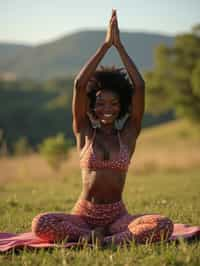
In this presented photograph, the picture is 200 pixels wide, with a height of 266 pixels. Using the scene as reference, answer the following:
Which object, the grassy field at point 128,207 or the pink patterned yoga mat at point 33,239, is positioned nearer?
the grassy field at point 128,207

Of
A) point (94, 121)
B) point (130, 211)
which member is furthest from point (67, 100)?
point (94, 121)

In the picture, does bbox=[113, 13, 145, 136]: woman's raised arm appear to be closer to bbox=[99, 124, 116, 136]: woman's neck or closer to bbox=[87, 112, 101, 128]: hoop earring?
bbox=[99, 124, 116, 136]: woman's neck

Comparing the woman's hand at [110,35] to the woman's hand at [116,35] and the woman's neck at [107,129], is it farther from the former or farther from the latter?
the woman's neck at [107,129]

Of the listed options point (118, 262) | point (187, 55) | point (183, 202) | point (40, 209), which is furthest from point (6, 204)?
point (187, 55)

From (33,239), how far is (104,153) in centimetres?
118

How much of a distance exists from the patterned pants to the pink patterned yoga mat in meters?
0.10

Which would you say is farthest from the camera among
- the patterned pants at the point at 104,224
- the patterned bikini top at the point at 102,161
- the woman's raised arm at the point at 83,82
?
the woman's raised arm at the point at 83,82

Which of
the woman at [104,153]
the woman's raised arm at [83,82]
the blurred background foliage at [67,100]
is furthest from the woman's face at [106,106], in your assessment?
the blurred background foliage at [67,100]

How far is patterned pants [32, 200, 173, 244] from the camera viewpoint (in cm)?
608

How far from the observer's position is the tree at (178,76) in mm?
38281

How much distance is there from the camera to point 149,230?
6.05 metres

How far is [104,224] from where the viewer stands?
6516 mm

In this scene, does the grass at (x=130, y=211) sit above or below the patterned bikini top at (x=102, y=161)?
below

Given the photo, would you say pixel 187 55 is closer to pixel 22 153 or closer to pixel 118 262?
Result: pixel 22 153
